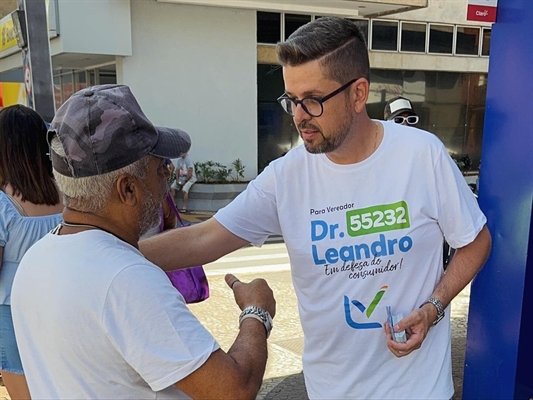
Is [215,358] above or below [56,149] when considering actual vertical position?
below

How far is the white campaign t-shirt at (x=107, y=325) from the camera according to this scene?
50.6 inches

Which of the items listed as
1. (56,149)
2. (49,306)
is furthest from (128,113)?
(49,306)

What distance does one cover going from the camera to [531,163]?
9.37ft

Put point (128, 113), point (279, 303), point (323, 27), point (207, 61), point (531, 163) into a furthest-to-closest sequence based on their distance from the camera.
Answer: point (207, 61) → point (279, 303) → point (531, 163) → point (323, 27) → point (128, 113)

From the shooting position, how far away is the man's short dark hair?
193cm

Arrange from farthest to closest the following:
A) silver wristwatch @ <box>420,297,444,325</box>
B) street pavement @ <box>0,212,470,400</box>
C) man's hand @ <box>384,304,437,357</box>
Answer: street pavement @ <box>0,212,470,400</box>
silver wristwatch @ <box>420,297,444,325</box>
man's hand @ <box>384,304,437,357</box>

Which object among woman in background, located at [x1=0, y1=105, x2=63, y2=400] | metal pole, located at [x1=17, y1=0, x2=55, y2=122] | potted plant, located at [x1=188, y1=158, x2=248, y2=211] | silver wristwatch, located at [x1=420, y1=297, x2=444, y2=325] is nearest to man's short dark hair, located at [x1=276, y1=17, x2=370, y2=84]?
silver wristwatch, located at [x1=420, y1=297, x2=444, y2=325]

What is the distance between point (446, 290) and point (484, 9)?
186cm

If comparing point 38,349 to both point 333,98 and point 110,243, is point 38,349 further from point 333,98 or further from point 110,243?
point 333,98

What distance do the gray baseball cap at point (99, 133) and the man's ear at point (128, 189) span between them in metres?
0.05

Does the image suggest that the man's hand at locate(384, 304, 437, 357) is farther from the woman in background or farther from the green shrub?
the green shrub

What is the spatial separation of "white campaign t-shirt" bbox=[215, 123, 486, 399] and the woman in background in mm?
1758

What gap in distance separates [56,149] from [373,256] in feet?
3.75

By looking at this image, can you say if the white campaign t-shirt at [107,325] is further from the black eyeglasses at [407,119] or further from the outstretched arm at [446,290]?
the black eyeglasses at [407,119]
